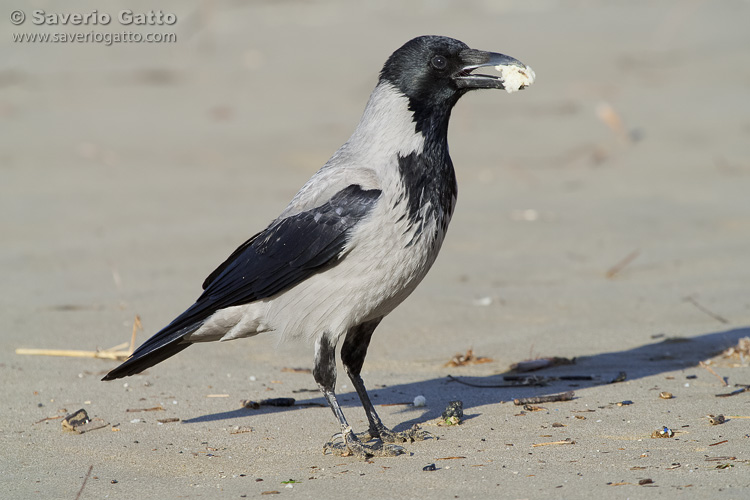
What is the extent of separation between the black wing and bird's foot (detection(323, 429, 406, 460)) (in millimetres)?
795

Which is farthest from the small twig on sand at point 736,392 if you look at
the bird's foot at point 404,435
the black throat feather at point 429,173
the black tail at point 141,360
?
the black tail at point 141,360

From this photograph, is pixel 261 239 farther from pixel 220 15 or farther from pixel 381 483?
pixel 220 15

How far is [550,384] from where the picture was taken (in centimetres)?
532

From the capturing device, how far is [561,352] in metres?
6.03

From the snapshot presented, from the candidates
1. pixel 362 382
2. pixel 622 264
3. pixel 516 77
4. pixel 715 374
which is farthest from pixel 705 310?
pixel 362 382

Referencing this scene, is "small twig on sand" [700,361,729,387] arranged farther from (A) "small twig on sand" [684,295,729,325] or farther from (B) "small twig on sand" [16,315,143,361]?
(B) "small twig on sand" [16,315,143,361]

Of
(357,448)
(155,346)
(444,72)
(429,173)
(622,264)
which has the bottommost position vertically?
(357,448)

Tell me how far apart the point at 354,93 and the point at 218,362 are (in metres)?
Result: 9.10

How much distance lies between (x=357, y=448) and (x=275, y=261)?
100 centimetres

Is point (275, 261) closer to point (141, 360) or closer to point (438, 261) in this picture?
point (141, 360)

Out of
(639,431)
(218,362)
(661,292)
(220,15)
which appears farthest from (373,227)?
(220,15)

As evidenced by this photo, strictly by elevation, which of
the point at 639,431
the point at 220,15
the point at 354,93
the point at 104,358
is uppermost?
the point at 220,15

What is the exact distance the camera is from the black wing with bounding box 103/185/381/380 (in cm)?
445

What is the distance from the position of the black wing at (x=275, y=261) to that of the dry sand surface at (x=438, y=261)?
34cm
